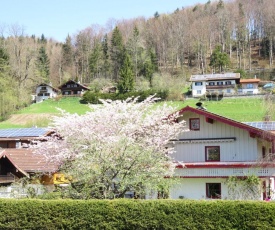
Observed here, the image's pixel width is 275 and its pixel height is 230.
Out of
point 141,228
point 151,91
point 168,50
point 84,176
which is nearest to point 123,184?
point 84,176

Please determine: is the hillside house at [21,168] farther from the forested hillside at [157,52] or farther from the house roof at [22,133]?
the forested hillside at [157,52]

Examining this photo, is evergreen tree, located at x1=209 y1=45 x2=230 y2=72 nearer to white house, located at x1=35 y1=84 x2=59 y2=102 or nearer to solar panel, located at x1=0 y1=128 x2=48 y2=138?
white house, located at x1=35 y1=84 x2=59 y2=102

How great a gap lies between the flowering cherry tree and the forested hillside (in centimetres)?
5966

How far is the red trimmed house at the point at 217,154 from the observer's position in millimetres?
22920

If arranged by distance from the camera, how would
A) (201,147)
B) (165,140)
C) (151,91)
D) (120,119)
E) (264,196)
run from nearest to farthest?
1. (120,119)
2. (165,140)
3. (264,196)
4. (201,147)
5. (151,91)

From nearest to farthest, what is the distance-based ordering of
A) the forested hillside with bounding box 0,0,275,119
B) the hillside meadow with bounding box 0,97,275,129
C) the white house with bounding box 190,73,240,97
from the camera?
the hillside meadow with bounding box 0,97,275,129, the white house with bounding box 190,73,240,97, the forested hillside with bounding box 0,0,275,119

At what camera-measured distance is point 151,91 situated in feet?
258

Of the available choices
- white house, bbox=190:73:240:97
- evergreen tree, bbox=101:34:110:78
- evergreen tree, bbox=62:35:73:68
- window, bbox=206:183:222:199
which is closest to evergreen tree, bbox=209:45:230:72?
white house, bbox=190:73:240:97

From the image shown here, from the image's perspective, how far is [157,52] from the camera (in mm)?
120938

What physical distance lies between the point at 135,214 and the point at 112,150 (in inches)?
182

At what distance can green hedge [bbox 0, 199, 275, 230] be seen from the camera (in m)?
13.0

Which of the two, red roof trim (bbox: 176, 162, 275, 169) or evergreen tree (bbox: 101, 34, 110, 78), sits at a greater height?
evergreen tree (bbox: 101, 34, 110, 78)

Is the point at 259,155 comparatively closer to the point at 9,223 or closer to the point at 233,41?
the point at 9,223

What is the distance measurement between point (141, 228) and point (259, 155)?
40.1 ft
